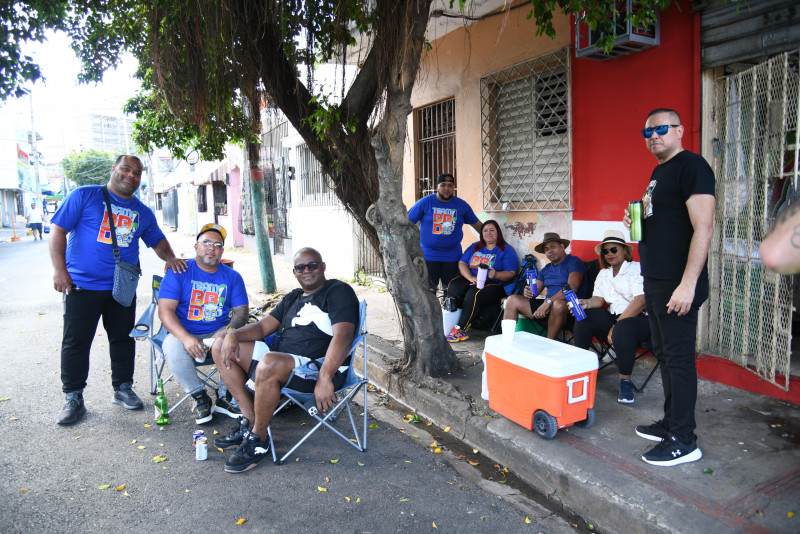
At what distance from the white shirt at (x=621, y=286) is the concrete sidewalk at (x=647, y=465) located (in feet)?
2.14

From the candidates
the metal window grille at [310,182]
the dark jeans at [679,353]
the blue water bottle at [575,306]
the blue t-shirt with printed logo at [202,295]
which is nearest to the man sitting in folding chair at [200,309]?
the blue t-shirt with printed logo at [202,295]

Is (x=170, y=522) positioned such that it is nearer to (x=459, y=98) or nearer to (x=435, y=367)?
(x=435, y=367)

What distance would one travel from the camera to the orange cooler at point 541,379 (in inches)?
129

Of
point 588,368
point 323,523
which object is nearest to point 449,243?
point 588,368

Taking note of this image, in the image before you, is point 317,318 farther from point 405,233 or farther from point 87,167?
point 87,167

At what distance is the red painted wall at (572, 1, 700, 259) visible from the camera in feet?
14.0

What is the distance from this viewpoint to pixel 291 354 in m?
3.55

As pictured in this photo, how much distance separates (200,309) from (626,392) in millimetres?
3260

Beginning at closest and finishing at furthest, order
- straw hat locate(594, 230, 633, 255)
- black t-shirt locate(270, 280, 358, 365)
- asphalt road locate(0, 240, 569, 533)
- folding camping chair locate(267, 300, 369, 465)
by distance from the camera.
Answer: asphalt road locate(0, 240, 569, 533) → folding camping chair locate(267, 300, 369, 465) → black t-shirt locate(270, 280, 358, 365) → straw hat locate(594, 230, 633, 255)

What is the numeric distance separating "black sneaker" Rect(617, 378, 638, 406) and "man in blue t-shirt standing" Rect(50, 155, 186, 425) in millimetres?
3426

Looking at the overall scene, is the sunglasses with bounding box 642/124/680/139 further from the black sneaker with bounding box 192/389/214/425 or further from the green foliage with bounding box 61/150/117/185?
the green foliage with bounding box 61/150/117/185

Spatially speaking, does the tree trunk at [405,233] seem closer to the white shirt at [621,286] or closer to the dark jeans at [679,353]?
the white shirt at [621,286]

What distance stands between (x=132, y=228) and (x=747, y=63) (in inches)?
196

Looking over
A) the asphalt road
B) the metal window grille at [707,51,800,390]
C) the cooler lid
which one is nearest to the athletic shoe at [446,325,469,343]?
the asphalt road
